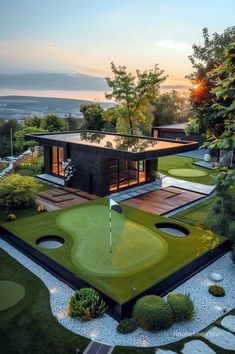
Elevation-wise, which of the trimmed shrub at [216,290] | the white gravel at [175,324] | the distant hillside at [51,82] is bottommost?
the white gravel at [175,324]

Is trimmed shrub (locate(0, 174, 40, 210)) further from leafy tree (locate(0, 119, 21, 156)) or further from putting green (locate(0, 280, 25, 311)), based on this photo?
leafy tree (locate(0, 119, 21, 156))

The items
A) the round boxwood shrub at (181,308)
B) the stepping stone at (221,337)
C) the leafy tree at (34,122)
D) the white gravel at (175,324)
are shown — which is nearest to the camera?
the stepping stone at (221,337)

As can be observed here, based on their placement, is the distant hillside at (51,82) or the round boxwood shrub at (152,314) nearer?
the round boxwood shrub at (152,314)

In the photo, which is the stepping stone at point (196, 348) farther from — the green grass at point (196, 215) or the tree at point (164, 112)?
the tree at point (164, 112)

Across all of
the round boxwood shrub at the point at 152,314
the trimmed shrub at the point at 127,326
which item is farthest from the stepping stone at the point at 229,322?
the trimmed shrub at the point at 127,326

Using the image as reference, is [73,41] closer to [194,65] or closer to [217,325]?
[194,65]

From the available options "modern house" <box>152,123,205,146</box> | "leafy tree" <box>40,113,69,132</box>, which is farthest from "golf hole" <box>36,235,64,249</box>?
"modern house" <box>152,123,205,146</box>

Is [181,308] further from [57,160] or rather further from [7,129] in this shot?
[7,129]
